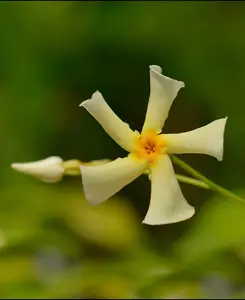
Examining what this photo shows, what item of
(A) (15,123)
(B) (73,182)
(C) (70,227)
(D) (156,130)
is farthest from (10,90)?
(D) (156,130)

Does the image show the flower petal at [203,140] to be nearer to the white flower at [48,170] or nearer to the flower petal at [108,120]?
the flower petal at [108,120]

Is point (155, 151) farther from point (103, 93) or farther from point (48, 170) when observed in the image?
point (103, 93)

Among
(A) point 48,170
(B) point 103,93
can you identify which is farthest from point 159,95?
(B) point 103,93

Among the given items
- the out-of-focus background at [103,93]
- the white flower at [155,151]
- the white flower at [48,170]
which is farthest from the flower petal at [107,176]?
the out-of-focus background at [103,93]

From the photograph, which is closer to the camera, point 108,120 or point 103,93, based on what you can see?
point 108,120

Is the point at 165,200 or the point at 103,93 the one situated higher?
the point at 165,200

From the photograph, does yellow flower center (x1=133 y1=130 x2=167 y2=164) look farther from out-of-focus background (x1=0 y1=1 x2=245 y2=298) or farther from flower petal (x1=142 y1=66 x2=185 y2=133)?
out-of-focus background (x1=0 y1=1 x2=245 y2=298)
